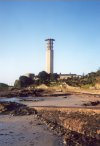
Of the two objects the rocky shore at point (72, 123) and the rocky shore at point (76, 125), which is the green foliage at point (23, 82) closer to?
the rocky shore at point (72, 123)

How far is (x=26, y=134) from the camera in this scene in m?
22.0

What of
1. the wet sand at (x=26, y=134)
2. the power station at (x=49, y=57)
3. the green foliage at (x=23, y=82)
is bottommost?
the wet sand at (x=26, y=134)

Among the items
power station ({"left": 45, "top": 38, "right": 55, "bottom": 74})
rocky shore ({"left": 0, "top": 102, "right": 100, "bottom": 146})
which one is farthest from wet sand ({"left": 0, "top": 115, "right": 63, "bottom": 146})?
power station ({"left": 45, "top": 38, "right": 55, "bottom": 74})

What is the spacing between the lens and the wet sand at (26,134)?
1950 centimetres

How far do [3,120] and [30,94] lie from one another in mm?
43003

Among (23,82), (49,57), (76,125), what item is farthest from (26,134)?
(49,57)

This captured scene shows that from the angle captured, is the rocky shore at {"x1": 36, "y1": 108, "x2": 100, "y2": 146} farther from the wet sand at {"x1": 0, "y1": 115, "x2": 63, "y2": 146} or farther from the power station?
the power station

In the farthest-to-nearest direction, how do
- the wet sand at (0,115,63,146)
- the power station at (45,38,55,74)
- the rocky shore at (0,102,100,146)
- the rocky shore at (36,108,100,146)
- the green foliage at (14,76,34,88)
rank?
the power station at (45,38,55,74), the green foliage at (14,76,34,88), the wet sand at (0,115,63,146), the rocky shore at (0,102,100,146), the rocky shore at (36,108,100,146)

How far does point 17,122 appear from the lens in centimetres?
2739

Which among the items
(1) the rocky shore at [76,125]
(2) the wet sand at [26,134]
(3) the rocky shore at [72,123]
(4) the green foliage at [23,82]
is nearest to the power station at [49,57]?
(4) the green foliage at [23,82]

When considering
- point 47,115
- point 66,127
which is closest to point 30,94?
point 47,115

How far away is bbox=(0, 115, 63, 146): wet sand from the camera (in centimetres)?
1950

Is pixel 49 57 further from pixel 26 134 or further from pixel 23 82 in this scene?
pixel 26 134

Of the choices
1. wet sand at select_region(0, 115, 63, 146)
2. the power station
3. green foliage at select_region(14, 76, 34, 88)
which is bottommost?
wet sand at select_region(0, 115, 63, 146)
